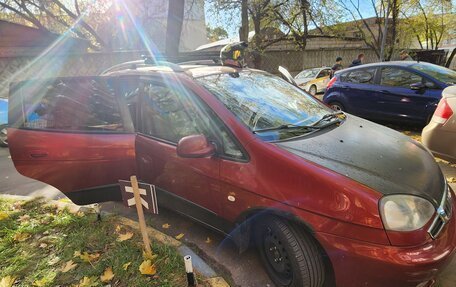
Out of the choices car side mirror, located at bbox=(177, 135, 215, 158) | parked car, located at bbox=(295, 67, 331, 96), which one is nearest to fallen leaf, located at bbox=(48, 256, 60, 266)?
car side mirror, located at bbox=(177, 135, 215, 158)

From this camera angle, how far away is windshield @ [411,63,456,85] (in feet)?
19.0

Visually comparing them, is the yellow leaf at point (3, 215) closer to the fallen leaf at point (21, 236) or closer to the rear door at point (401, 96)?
the fallen leaf at point (21, 236)

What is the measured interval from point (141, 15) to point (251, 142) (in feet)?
69.6

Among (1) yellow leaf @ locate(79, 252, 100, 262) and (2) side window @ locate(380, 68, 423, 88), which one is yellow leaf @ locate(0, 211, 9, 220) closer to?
(1) yellow leaf @ locate(79, 252, 100, 262)

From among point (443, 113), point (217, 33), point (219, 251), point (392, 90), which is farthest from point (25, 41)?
point (443, 113)

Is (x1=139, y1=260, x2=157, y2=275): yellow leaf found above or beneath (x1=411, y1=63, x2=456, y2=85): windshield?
beneath

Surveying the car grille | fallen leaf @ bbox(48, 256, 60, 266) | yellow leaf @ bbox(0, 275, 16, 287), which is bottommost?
yellow leaf @ bbox(0, 275, 16, 287)

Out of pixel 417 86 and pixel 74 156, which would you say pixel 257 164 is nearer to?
pixel 74 156

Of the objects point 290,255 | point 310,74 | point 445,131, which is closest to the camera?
point 290,255

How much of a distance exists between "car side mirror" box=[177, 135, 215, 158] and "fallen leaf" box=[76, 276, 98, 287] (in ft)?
3.67

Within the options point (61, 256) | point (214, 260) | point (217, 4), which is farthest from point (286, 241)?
point (217, 4)

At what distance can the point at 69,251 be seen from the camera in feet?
8.90

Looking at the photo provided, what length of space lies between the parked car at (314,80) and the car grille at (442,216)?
11.3 meters

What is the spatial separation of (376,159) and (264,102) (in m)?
1.03
